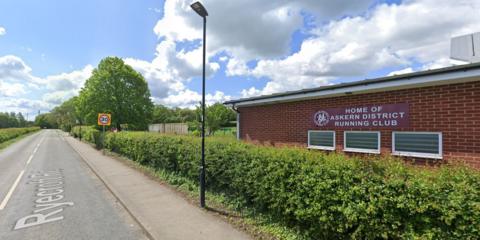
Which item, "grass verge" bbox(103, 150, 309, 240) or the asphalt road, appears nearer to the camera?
"grass verge" bbox(103, 150, 309, 240)

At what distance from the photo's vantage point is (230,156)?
18.3ft

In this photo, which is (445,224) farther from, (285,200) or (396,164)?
(285,200)

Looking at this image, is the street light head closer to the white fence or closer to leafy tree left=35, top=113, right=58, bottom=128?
the white fence

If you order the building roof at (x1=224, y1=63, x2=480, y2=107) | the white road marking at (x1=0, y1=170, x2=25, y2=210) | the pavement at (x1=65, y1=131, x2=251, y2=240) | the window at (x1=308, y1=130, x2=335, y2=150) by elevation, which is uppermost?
the building roof at (x1=224, y1=63, x2=480, y2=107)

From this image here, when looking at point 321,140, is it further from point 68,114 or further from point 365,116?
point 68,114

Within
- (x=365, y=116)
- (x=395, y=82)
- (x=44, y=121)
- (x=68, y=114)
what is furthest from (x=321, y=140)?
(x=44, y=121)

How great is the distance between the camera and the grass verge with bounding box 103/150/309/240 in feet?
13.8

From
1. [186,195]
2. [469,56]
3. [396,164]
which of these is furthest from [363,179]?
[469,56]

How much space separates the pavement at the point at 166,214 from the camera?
14.6 feet

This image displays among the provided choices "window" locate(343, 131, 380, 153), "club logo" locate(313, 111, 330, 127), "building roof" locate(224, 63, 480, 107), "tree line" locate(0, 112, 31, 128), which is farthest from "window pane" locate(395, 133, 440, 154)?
"tree line" locate(0, 112, 31, 128)

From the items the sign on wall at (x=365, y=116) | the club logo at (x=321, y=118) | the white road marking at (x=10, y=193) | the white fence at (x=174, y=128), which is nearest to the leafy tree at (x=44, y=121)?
the white fence at (x=174, y=128)

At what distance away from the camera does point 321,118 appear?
7.06 metres

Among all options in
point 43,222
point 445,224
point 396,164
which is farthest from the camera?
point 43,222

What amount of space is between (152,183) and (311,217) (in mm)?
6161
